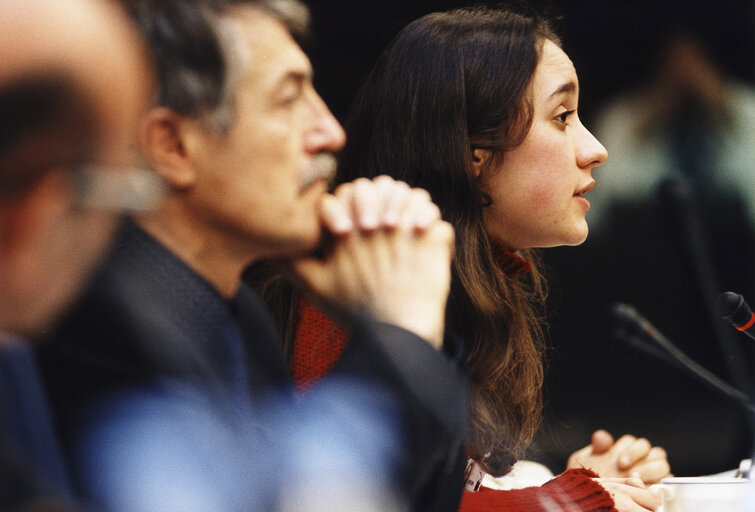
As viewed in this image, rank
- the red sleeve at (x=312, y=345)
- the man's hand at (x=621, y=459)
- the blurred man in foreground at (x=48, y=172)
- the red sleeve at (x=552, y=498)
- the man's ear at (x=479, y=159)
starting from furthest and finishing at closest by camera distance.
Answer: the man's hand at (x=621, y=459)
the man's ear at (x=479, y=159)
the red sleeve at (x=552, y=498)
the red sleeve at (x=312, y=345)
the blurred man in foreground at (x=48, y=172)

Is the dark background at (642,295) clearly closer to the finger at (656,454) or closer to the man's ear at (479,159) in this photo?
the finger at (656,454)

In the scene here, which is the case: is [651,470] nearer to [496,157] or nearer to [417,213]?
[496,157]

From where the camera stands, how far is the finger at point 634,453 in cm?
110

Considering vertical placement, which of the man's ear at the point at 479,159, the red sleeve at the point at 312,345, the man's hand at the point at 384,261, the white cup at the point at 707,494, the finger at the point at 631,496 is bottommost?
the finger at the point at 631,496

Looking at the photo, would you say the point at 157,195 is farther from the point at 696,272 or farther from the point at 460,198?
the point at 696,272

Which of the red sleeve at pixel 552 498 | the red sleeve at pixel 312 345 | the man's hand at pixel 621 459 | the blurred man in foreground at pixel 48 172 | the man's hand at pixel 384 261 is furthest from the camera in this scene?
the man's hand at pixel 621 459

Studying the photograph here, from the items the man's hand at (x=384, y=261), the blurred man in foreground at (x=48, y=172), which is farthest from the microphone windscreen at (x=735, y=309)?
the blurred man in foreground at (x=48, y=172)

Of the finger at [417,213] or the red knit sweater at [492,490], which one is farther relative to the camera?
the red knit sweater at [492,490]

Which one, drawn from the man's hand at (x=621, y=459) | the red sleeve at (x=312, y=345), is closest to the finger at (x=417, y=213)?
the red sleeve at (x=312, y=345)

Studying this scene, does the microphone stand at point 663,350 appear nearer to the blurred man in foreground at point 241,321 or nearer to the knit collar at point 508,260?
the knit collar at point 508,260

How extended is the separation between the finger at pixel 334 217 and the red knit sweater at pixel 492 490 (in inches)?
3.9

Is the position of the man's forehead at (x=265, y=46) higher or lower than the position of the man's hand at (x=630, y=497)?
higher

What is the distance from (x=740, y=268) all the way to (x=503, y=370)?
1.19ft

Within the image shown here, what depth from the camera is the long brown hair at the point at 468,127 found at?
941 mm
